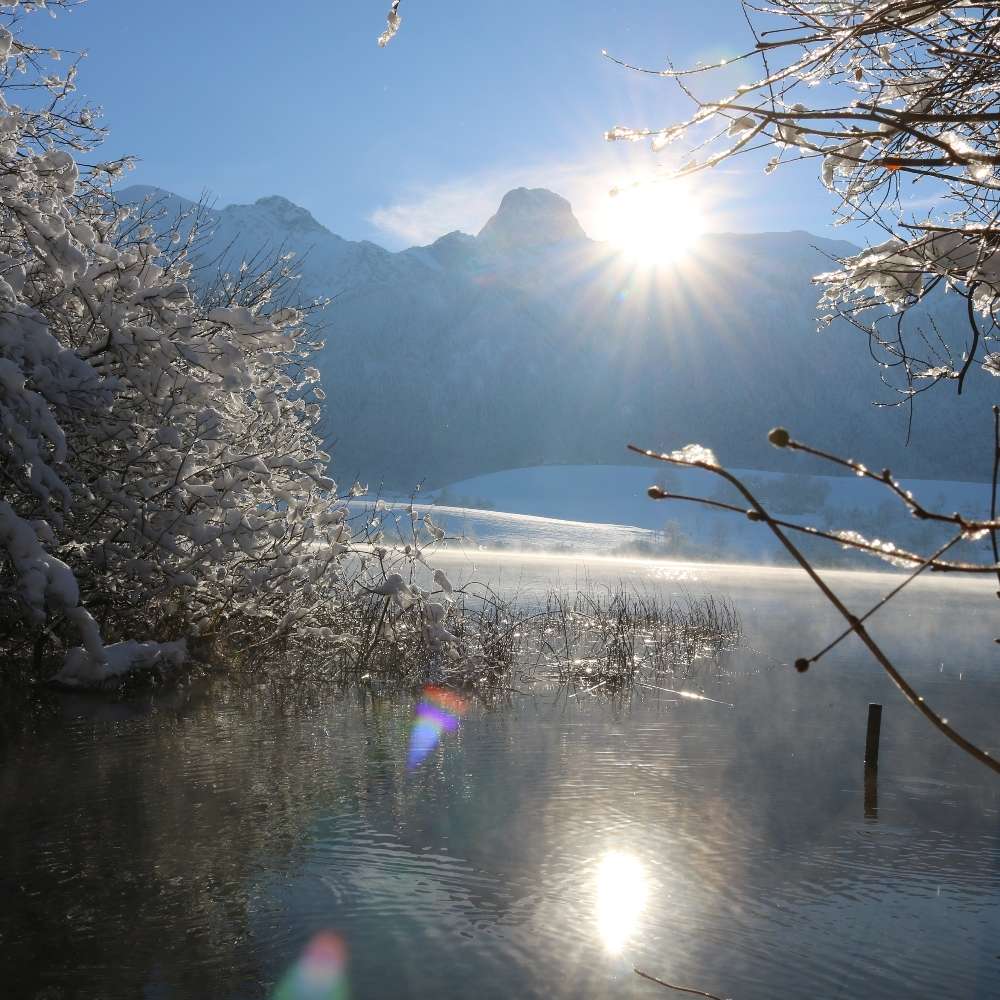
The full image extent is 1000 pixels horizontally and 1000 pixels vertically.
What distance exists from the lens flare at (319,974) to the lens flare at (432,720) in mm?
3524

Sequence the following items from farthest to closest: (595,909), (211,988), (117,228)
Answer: (117,228) → (595,909) → (211,988)

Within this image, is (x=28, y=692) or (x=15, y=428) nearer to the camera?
(x=15, y=428)

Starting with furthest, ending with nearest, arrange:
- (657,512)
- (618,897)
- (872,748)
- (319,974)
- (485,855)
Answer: (657,512)
(872,748)
(485,855)
(618,897)
(319,974)

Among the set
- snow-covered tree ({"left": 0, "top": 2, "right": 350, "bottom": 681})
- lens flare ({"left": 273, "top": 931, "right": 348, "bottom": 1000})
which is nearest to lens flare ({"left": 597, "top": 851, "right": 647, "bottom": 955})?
lens flare ({"left": 273, "top": 931, "right": 348, "bottom": 1000})

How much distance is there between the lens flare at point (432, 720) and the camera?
9.14m

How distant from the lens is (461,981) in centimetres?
466

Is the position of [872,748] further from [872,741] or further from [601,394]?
[601,394]

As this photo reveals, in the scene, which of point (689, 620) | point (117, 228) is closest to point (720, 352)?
point (689, 620)

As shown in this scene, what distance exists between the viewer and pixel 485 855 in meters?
6.38

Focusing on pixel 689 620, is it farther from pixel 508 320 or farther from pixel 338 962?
pixel 508 320

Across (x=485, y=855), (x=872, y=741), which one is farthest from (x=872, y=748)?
(x=485, y=855)

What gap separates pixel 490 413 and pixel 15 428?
174 meters

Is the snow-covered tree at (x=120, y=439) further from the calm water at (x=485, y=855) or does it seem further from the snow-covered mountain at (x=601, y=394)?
the snow-covered mountain at (x=601, y=394)

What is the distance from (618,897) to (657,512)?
108921 mm
